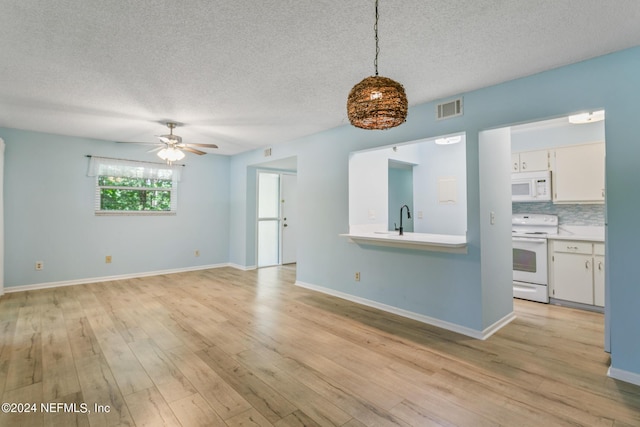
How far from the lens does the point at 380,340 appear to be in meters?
2.81

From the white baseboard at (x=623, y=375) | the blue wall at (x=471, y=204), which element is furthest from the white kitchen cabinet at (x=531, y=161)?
the white baseboard at (x=623, y=375)

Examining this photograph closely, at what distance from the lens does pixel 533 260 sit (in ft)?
13.1

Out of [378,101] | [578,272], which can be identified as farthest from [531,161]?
[378,101]

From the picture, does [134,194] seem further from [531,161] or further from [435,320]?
[531,161]

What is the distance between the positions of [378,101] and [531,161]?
12.9 feet

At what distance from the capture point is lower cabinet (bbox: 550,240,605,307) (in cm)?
355

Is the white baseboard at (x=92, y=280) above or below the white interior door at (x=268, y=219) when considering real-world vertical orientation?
below

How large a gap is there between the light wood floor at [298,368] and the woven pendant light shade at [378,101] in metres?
1.72

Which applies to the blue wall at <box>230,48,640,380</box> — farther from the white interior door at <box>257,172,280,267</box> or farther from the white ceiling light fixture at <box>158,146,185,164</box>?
the white ceiling light fixture at <box>158,146,185,164</box>

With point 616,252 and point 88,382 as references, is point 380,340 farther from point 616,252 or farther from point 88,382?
point 88,382

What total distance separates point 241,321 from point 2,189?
3929 mm

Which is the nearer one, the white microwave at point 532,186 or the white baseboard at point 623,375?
the white baseboard at point 623,375

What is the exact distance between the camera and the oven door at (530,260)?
12.9 ft

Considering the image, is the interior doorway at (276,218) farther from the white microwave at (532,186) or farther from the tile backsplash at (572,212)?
the tile backsplash at (572,212)
